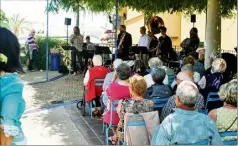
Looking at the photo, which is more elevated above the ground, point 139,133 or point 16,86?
point 16,86

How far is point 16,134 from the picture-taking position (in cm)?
243

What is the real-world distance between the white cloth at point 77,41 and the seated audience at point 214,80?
8.09 meters

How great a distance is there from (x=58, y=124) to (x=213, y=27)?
4.31 m

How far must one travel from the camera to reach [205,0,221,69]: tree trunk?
8.96 meters

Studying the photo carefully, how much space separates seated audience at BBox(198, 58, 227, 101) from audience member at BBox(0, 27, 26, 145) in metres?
3.55

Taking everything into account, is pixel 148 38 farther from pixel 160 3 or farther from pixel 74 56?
pixel 74 56

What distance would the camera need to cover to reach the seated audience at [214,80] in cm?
560

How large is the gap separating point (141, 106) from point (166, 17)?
71.7 feet

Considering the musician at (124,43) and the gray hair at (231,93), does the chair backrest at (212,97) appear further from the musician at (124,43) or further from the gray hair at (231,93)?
the musician at (124,43)

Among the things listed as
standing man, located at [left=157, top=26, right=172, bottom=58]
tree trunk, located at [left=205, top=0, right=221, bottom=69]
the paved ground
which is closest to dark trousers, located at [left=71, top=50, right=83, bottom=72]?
standing man, located at [left=157, top=26, right=172, bottom=58]

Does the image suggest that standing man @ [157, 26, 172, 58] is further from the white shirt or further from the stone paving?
the stone paving

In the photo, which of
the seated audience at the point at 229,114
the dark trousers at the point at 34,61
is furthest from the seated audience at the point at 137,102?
the dark trousers at the point at 34,61

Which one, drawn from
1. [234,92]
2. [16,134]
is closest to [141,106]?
[234,92]

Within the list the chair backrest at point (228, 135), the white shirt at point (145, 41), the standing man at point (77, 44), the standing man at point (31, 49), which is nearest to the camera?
the chair backrest at point (228, 135)
